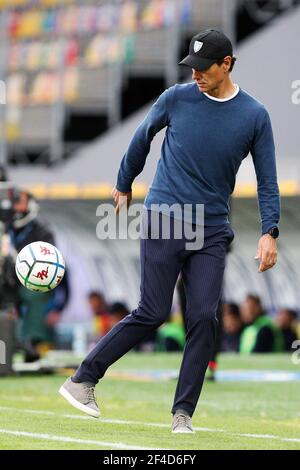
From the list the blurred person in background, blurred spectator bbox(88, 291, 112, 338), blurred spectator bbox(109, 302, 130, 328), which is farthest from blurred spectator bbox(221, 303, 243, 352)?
the blurred person in background

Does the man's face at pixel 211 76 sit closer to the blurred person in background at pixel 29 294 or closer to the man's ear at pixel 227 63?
the man's ear at pixel 227 63

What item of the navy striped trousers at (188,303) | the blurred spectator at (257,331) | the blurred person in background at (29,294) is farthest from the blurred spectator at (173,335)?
the navy striped trousers at (188,303)

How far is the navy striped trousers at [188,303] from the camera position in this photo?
26.1 feet

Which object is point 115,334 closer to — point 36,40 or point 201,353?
point 201,353

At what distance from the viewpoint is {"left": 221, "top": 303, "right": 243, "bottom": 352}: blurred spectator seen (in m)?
19.1

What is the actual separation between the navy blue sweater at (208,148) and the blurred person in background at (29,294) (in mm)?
6126

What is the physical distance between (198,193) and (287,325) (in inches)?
433

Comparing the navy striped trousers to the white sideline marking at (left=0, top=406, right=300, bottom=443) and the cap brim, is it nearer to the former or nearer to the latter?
the white sideline marking at (left=0, top=406, right=300, bottom=443)

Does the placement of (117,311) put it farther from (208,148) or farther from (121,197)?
(208,148)

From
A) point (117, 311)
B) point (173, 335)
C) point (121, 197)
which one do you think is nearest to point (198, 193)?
point (121, 197)

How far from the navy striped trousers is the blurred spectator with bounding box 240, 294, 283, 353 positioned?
10538 millimetres

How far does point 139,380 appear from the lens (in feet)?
45.0

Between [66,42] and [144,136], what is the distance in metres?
18.9

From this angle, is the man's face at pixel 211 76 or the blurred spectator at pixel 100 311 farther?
the blurred spectator at pixel 100 311
